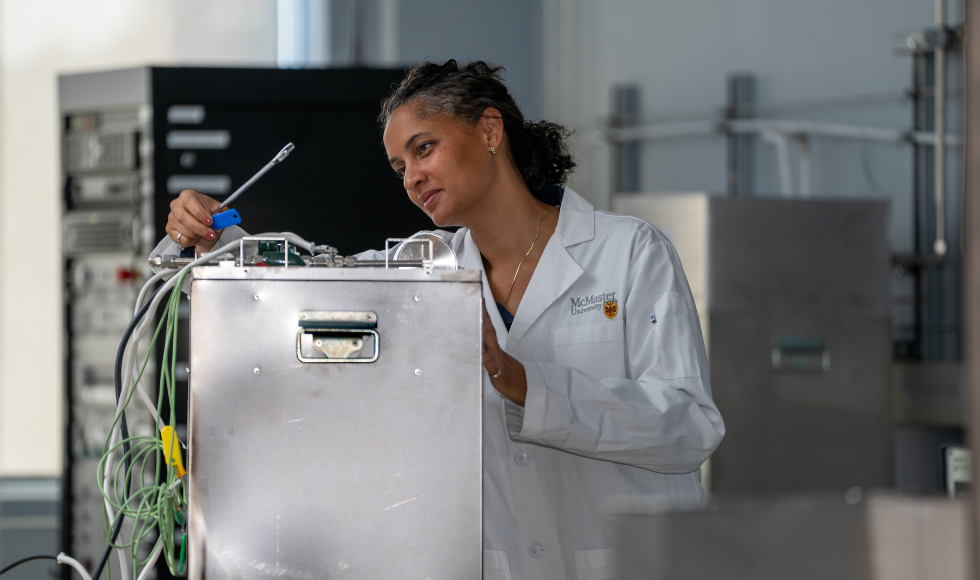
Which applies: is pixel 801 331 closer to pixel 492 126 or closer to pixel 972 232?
pixel 492 126

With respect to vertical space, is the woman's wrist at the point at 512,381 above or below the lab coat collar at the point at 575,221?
below

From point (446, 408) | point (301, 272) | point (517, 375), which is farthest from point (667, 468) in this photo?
point (301, 272)

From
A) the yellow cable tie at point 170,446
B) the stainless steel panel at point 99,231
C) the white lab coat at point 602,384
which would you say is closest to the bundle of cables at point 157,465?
the yellow cable tie at point 170,446

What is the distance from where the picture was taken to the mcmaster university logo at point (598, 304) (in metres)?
1.16

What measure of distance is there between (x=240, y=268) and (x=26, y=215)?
261cm

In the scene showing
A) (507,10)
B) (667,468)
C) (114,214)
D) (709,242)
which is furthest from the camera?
(507,10)

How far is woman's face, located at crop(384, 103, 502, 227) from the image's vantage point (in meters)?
1.14

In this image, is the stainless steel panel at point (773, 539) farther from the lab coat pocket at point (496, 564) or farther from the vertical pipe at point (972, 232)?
the lab coat pocket at point (496, 564)

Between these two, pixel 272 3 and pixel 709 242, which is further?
pixel 272 3

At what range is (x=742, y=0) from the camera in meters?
3.02

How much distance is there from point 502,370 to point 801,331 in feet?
6.15

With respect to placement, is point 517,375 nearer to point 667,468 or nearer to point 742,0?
point 667,468

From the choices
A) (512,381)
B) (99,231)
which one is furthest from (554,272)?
(99,231)

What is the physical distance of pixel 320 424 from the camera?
0.74 m
